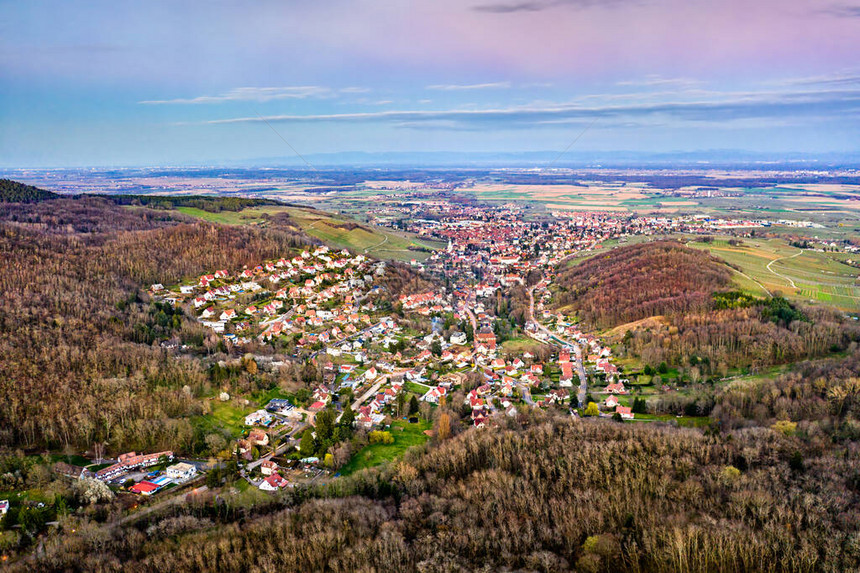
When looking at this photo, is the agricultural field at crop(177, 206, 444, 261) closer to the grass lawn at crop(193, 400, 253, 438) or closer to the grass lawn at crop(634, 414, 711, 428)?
the grass lawn at crop(193, 400, 253, 438)

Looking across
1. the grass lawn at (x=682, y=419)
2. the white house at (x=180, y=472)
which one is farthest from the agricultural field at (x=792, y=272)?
the white house at (x=180, y=472)

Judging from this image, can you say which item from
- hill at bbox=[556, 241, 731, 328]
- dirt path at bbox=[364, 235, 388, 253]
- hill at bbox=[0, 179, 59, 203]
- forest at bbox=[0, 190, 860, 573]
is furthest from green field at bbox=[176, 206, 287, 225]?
hill at bbox=[556, 241, 731, 328]

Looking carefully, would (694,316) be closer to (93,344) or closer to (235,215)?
(93,344)

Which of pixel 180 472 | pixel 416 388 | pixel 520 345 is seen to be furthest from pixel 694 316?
pixel 180 472

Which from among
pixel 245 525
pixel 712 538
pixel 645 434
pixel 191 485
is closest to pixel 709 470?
pixel 645 434

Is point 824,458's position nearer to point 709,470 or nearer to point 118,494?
point 709,470
